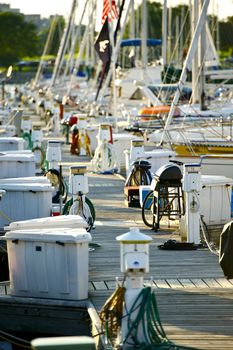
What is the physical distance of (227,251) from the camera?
15000 mm

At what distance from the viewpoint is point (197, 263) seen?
672 inches

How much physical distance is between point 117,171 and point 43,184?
10505 mm

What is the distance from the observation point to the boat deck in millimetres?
13227

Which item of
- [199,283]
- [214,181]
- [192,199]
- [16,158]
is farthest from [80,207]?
[16,158]

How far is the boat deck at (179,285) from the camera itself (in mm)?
13227

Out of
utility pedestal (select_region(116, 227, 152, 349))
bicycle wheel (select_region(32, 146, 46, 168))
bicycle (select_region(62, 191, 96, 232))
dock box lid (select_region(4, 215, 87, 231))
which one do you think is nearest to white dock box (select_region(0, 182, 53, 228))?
bicycle (select_region(62, 191, 96, 232))

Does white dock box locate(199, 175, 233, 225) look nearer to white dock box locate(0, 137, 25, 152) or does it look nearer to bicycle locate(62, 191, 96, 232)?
bicycle locate(62, 191, 96, 232)

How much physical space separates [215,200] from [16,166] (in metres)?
5.26

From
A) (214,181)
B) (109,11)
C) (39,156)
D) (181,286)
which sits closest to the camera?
(181,286)

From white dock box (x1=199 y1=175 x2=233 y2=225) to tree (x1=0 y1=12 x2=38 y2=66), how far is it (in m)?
148

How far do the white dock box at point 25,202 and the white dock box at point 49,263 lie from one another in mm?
5066

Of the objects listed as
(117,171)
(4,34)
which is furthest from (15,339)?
(4,34)

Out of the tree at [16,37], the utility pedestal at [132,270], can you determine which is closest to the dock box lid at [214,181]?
the utility pedestal at [132,270]

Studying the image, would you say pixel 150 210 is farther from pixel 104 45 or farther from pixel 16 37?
pixel 16 37
